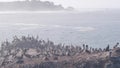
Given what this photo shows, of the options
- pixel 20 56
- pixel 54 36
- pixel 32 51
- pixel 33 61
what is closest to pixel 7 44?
pixel 32 51

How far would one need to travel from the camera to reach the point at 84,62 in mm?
49625

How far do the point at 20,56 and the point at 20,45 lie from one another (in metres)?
19.0

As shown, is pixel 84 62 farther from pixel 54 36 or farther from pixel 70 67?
pixel 54 36

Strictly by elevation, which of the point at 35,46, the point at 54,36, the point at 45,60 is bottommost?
the point at 54,36

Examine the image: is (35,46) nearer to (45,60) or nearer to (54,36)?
(45,60)

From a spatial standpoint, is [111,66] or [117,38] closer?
[111,66]

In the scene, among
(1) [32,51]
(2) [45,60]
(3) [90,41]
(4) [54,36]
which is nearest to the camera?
(2) [45,60]

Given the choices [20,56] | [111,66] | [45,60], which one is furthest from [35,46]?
[111,66]

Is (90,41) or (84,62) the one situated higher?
(84,62)

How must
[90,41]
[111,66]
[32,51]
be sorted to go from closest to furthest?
[111,66] → [32,51] → [90,41]

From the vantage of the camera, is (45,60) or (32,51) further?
(32,51)

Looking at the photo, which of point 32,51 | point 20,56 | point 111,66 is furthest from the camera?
point 32,51

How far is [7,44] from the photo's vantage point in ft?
246

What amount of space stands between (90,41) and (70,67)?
177 ft
